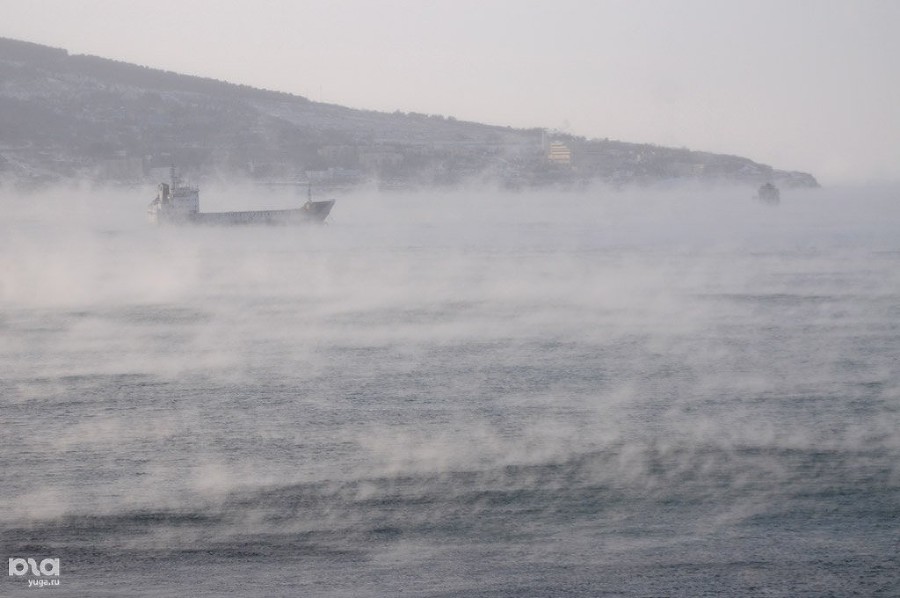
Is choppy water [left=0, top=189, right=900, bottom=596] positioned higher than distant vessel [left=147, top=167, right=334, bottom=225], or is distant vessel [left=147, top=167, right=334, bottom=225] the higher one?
choppy water [left=0, top=189, right=900, bottom=596]

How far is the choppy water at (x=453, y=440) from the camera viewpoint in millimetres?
7129

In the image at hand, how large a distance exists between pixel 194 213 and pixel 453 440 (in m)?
48.4

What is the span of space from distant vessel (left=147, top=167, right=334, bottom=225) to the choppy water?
3039cm

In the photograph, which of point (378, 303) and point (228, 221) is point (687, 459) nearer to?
point (378, 303)

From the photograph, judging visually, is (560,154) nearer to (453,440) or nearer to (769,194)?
(769,194)

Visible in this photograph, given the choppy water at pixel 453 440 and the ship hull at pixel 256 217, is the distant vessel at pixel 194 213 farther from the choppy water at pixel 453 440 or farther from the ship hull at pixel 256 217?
the choppy water at pixel 453 440

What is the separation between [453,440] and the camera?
1043 cm


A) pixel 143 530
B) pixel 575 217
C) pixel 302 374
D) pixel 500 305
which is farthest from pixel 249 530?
pixel 575 217

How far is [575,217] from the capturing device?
2997 inches

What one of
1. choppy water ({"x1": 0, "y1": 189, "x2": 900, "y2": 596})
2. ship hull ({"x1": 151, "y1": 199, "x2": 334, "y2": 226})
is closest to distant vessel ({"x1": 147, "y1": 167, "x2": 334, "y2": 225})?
ship hull ({"x1": 151, "y1": 199, "x2": 334, "y2": 226})

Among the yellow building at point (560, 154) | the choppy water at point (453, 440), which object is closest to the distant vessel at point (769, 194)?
the yellow building at point (560, 154)

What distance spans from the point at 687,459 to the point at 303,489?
3427mm

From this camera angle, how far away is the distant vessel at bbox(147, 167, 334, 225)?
183 ft

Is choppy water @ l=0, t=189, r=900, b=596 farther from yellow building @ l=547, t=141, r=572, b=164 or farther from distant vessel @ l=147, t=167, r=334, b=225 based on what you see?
yellow building @ l=547, t=141, r=572, b=164
